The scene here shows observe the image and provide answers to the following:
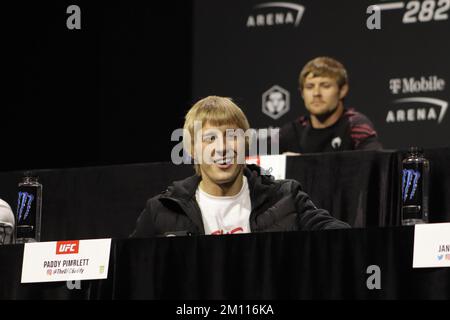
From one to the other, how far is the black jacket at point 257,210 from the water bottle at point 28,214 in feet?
1.21

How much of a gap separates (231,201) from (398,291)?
994mm

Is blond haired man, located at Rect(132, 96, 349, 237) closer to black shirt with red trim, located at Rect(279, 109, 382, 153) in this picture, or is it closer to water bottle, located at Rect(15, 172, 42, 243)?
water bottle, located at Rect(15, 172, 42, 243)

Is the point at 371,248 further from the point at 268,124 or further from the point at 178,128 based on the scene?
the point at 178,128

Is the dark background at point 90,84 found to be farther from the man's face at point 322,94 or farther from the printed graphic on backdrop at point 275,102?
the man's face at point 322,94

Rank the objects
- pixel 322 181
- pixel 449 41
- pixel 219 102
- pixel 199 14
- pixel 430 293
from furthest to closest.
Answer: pixel 199 14, pixel 449 41, pixel 322 181, pixel 219 102, pixel 430 293

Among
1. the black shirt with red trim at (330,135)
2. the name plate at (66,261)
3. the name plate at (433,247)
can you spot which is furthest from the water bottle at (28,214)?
the black shirt with red trim at (330,135)

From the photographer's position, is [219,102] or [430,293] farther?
[219,102]

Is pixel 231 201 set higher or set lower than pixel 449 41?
lower

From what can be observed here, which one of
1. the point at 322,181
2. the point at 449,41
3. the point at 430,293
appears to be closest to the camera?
Result: the point at 430,293

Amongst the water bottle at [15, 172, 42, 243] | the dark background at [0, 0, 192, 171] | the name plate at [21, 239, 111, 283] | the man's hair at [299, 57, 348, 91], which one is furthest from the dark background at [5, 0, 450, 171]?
the name plate at [21, 239, 111, 283]

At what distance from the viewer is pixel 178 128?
20.4 ft

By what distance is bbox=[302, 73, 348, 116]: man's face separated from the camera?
218 inches

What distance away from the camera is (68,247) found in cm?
330
